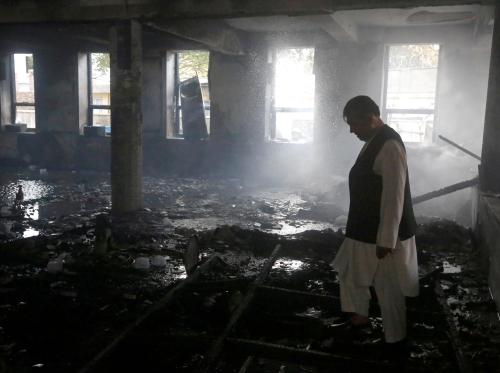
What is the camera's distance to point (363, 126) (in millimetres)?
3496

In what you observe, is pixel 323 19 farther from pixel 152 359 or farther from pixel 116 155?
Answer: pixel 152 359

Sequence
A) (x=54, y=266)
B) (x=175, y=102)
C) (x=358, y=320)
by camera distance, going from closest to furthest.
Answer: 1. (x=358, y=320)
2. (x=54, y=266)
3. (x=175, y=102)

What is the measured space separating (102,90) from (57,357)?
23.6m

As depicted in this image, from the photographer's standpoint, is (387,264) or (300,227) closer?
(387,264)

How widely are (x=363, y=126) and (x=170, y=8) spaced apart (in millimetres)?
5284

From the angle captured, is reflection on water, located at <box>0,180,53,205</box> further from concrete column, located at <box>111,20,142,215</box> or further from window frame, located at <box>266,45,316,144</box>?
window frame, located at <box>266,45,316,144</box>

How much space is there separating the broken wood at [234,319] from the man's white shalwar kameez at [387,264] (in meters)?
0.90

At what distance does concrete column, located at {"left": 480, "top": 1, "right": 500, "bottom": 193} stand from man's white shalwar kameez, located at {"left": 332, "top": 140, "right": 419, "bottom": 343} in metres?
3.25

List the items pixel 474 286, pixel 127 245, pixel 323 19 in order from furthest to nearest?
pixel 323 19 → pixel 127 245 → pixel 474 286

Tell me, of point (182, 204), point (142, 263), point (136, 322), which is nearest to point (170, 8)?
point (182, 204)

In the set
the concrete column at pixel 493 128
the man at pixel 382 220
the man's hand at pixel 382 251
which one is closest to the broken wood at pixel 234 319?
the man at pixel 382 220

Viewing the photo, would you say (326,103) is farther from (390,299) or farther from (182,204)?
(390,299)

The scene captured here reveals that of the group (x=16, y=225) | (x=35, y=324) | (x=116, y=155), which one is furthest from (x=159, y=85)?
(x=35, y=324)

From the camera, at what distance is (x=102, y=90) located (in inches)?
999
